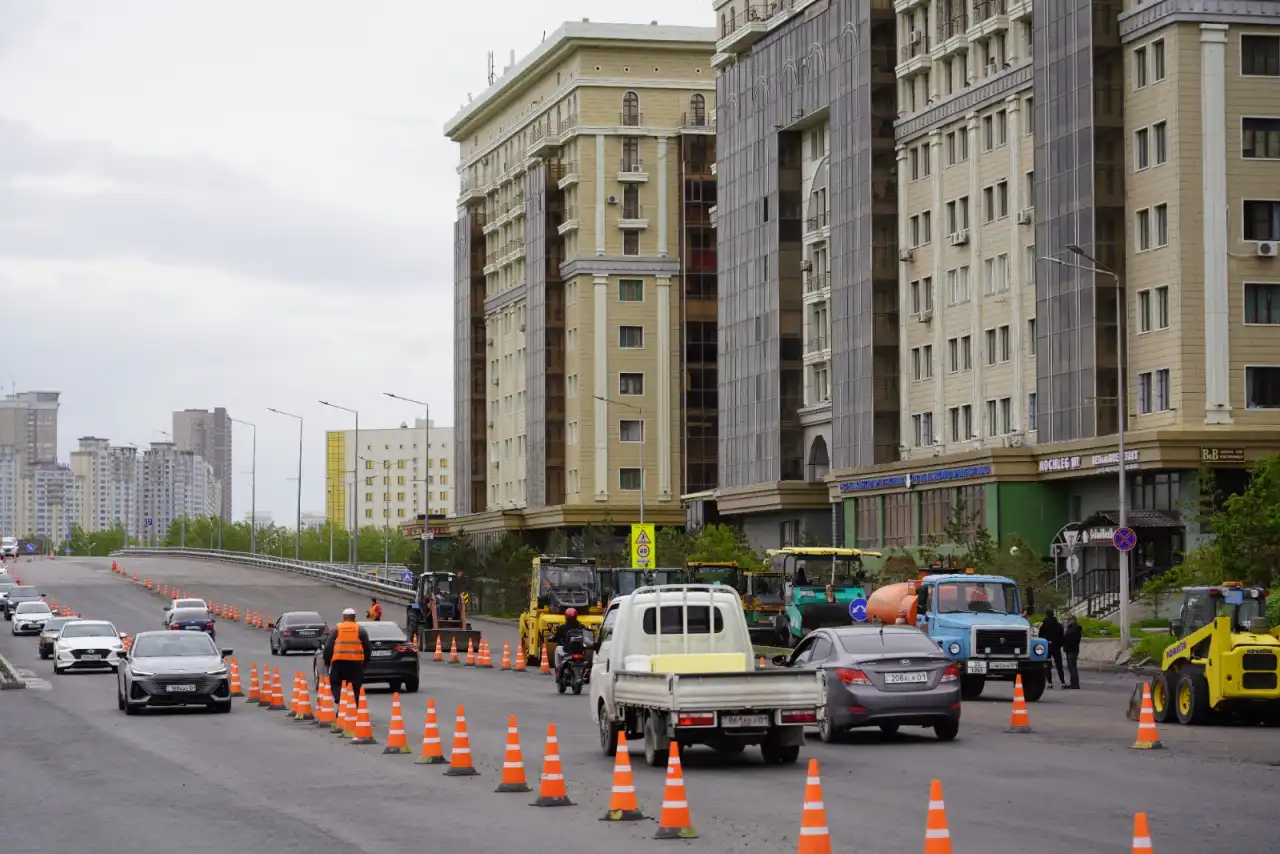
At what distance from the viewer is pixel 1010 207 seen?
245 ft

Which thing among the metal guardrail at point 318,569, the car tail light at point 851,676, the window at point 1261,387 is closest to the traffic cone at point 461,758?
the car tail light at point 851,676

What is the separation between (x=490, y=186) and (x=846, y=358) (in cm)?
5413

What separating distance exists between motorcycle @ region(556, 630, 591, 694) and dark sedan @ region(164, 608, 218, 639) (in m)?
32.4

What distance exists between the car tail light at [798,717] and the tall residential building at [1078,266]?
35534 mm

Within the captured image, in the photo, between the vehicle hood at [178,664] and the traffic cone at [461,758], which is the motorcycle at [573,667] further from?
the traffic cone at [461,758]

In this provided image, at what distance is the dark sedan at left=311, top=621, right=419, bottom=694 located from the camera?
40469 mm

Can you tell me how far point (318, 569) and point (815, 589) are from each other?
7028 centimetres

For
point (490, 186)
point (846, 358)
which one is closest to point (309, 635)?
point (846, 358)

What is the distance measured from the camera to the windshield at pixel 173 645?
35156mm

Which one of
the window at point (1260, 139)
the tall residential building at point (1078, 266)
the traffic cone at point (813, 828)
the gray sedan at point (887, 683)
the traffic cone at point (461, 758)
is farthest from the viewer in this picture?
the window at point (1260, 139)

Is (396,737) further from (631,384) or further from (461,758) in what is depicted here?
(631,384)

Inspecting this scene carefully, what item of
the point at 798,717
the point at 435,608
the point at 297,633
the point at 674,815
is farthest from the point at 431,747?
the point at 435,608

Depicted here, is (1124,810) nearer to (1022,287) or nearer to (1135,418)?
(1135,418)

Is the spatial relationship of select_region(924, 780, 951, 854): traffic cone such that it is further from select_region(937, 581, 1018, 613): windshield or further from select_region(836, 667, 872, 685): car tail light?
select_region(937, 581, 1018, 613): windshield
